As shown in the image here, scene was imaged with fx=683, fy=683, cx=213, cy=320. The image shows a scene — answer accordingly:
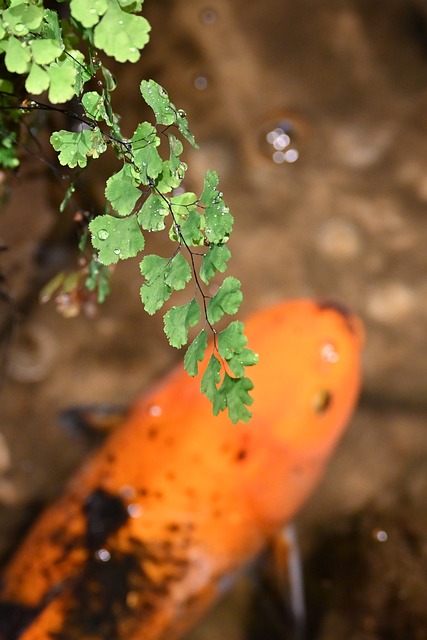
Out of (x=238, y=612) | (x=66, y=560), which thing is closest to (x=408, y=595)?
(x=238, y=612)

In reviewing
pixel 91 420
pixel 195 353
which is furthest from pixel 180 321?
pixel 91 420

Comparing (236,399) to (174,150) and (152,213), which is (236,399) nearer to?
(152,213)

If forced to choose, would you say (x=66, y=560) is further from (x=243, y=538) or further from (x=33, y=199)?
(x=33, y=199)

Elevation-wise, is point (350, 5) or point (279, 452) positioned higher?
point (350, 5)

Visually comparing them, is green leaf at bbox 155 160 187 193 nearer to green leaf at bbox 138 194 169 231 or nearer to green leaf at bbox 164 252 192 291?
green leaf at bbox 138 194 169 231

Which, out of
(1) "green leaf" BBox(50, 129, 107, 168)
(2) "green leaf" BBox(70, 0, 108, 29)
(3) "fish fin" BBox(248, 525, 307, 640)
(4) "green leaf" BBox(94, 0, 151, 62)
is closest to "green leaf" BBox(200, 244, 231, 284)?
(1) "green leaf" BBox(50, 129, 107, 168)

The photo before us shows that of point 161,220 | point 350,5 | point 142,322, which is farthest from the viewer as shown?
point 350,5
